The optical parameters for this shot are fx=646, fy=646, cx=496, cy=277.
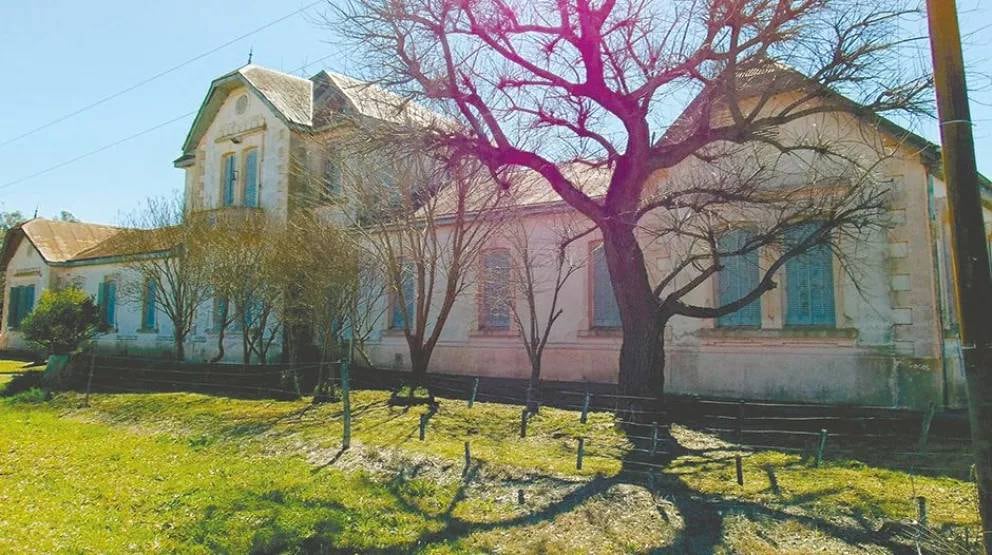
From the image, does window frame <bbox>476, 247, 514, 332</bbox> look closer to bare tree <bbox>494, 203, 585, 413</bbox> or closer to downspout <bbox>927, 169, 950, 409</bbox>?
bare tree <bbox>494, 203, 585, 413</bbox>

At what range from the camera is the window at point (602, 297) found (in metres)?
15.7

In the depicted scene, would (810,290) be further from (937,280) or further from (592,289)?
(592,289)

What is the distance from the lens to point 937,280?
11.7 metres

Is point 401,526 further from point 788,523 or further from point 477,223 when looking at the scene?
point 477,223

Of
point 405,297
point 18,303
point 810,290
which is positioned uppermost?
point 18,303

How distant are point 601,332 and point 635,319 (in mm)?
5886

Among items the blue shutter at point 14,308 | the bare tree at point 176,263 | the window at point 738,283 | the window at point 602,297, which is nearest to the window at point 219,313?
the bare tree at point 176,263

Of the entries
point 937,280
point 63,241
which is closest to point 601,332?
point 937,280

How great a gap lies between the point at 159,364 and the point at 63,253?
17687mm

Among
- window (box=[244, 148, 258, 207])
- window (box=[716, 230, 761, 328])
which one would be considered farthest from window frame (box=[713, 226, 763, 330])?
window (box=[244, 148, 258, 207])

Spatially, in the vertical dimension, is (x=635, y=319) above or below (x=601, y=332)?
above

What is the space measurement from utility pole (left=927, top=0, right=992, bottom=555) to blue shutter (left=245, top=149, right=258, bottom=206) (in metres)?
21.6

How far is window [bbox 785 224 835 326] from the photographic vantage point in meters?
12.9

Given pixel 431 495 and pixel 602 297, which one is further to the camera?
pixel 602 297
